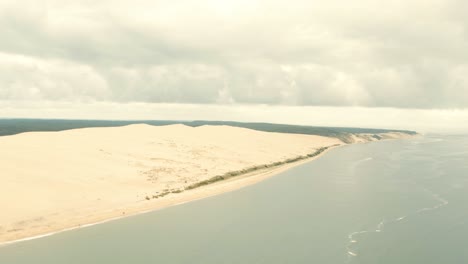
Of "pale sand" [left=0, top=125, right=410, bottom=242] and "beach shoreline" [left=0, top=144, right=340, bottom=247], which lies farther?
"pale sand" [left=0, top=125, right=410, bottom=242]

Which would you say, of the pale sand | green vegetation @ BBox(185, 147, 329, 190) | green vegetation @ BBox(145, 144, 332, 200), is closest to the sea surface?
the pale sand

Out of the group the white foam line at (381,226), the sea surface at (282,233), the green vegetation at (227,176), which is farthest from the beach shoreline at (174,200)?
the white foam line at (381,226)

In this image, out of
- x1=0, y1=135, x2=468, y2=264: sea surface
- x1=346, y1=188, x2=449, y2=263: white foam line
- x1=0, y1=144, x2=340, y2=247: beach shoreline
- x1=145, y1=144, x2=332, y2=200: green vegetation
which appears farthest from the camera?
x1=145, y1=144, x2=332, y2=200: green vegetation

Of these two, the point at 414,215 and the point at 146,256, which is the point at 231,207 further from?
the point at 414,215

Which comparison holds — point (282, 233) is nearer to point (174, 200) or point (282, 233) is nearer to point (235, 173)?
point (174, 200)

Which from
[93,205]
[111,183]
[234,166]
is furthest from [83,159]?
[234,166]

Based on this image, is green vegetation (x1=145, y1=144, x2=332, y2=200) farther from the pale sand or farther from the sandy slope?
the sandy slope
